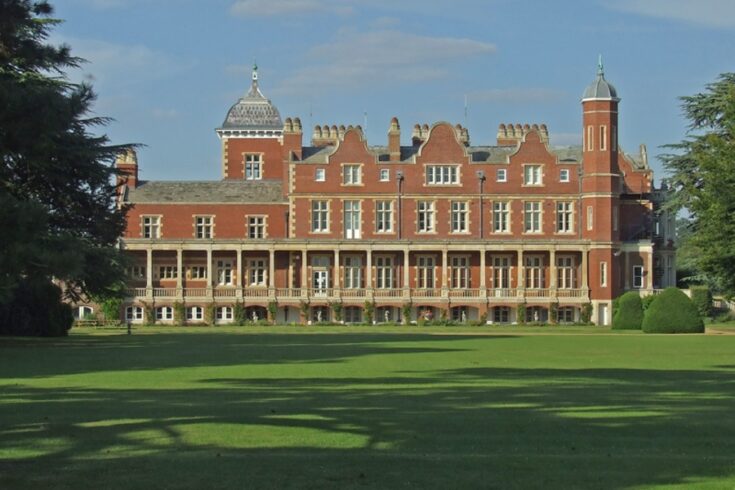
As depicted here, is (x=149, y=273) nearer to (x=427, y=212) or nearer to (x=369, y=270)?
(x=369, y=270)

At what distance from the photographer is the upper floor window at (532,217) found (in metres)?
81.5

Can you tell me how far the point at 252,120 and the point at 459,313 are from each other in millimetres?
22355

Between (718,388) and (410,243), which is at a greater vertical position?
(410,243)

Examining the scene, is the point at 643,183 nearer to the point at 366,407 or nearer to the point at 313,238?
the point at 313,238

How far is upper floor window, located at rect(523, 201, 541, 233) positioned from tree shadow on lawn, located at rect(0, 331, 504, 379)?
34666mm

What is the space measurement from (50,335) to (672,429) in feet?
120

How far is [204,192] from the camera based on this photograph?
272 ft

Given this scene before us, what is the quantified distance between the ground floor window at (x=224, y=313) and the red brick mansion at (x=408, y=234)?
0.27 feet

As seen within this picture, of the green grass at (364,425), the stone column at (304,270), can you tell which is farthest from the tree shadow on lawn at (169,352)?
the stone column at (304,270)

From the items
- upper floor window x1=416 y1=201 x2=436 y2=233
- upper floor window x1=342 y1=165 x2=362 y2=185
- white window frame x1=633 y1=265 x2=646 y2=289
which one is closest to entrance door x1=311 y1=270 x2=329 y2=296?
upper floor window x1=342 y1=165 x2=362 y2=185

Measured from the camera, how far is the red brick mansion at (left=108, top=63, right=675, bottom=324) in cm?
7825

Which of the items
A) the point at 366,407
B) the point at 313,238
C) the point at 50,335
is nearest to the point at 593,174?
the point at 313,238

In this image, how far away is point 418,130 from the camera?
8750 cm

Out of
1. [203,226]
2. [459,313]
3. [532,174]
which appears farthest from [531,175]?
[203,226]
